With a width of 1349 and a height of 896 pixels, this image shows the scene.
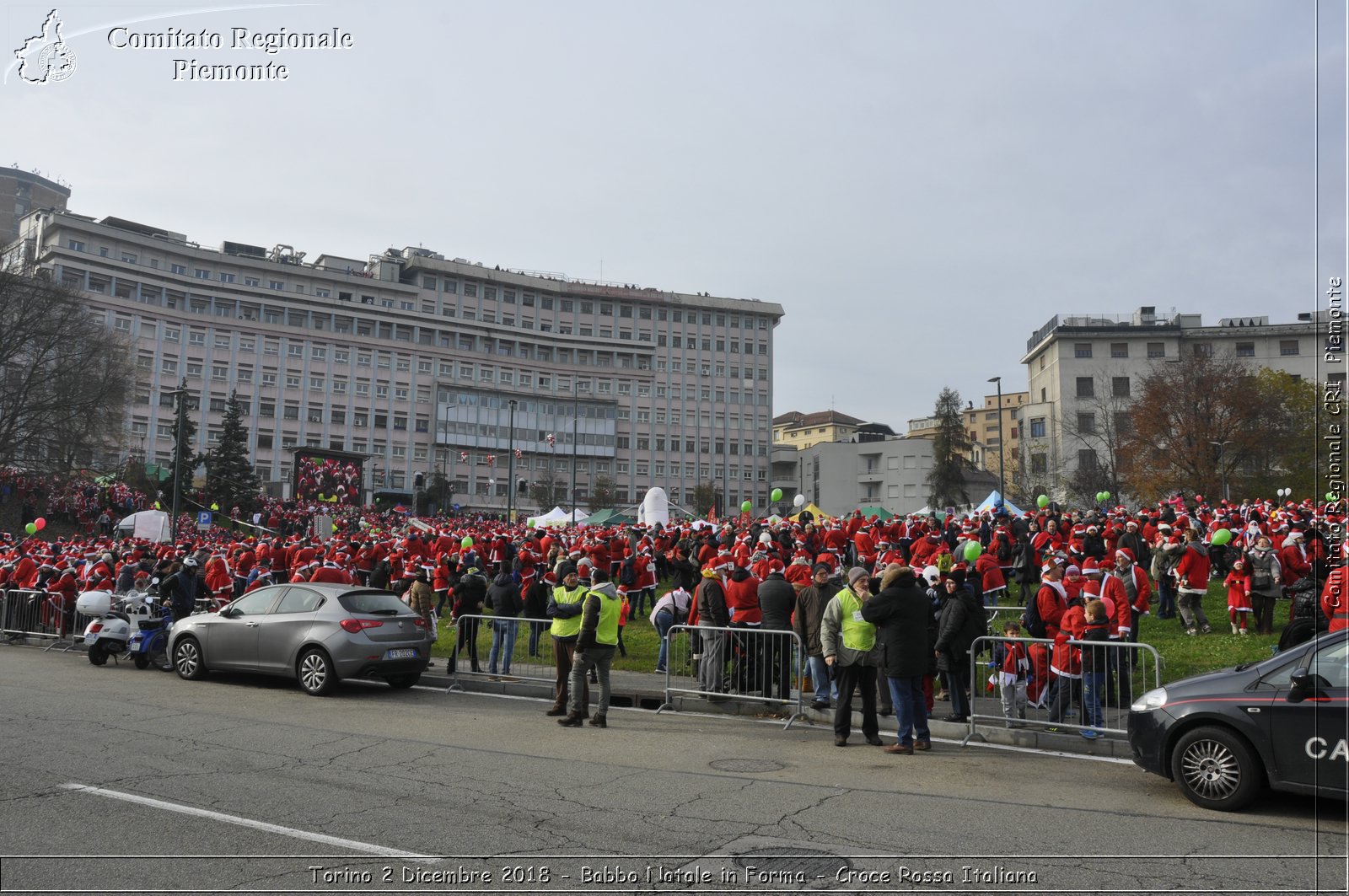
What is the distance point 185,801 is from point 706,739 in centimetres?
496

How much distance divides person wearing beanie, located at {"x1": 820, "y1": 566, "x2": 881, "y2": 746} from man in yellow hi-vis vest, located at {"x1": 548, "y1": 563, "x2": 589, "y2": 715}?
116 inches

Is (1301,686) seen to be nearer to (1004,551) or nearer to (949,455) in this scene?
(1004,551)

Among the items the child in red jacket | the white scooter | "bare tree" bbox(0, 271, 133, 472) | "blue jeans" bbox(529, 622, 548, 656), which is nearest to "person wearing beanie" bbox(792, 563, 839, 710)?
"blue jeans" bbox(529, 622, 548, 656)

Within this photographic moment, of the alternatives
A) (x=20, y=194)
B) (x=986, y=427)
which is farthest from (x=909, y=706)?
(x=20, y=194)

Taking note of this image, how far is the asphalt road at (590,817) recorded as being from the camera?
5281 mm

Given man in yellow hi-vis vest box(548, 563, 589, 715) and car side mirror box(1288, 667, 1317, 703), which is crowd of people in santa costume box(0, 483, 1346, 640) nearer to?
man in yellow hi-vis vest box(548, 563, 589, 715)

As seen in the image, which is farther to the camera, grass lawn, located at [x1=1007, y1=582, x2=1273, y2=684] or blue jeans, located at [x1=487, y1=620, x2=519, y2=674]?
blue jeans, located at [x1=487, y1=620, x2=519, y2=674]

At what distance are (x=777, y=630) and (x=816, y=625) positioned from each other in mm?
534

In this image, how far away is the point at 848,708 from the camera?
953 centimetres

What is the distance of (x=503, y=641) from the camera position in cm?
1408

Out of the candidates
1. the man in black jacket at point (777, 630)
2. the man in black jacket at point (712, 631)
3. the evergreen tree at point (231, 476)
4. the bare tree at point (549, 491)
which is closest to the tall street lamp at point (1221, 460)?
the man in black jacket at point (712, 631)

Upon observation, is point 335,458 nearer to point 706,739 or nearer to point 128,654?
point 128,654

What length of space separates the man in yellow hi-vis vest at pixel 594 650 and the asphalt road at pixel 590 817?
1.19 feet

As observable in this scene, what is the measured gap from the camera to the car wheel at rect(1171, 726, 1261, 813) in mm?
6703
